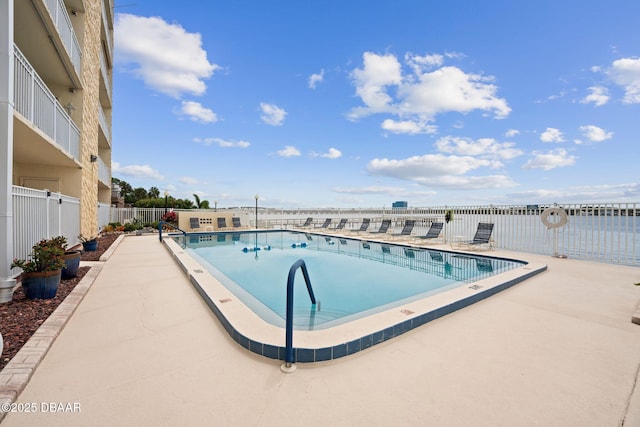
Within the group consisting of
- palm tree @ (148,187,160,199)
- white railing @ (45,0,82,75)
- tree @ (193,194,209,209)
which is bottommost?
tree @ (193,194,209,209)

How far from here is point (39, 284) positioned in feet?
12.9

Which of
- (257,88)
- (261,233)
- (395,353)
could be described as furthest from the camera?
(261,233)

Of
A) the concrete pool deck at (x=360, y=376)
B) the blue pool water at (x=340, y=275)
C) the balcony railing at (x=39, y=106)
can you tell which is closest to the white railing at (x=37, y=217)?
the balcony railing at (x=39, y=106)

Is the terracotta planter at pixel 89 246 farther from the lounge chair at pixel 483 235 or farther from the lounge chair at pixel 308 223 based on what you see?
the lounge chair at pixel 308 223

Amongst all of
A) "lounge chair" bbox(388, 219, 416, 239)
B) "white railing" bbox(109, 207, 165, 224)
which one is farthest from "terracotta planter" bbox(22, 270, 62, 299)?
"white railing" bbox(109, 207, 165, 224)

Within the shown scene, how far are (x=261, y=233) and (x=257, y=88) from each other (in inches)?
310

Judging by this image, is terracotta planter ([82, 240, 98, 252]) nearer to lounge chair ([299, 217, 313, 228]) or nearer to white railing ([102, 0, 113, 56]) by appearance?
white railing ([102, 0, 113, 56])

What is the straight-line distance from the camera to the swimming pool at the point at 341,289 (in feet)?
9.31

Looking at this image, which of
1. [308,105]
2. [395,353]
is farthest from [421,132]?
[395,353]

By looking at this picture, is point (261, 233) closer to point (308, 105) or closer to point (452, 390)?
point (308, 105)

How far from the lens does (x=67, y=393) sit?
2.05 meters

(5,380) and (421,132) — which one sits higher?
(421,132)

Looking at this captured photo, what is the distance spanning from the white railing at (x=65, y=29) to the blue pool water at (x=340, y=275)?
21.4 ft

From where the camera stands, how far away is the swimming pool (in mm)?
2838
